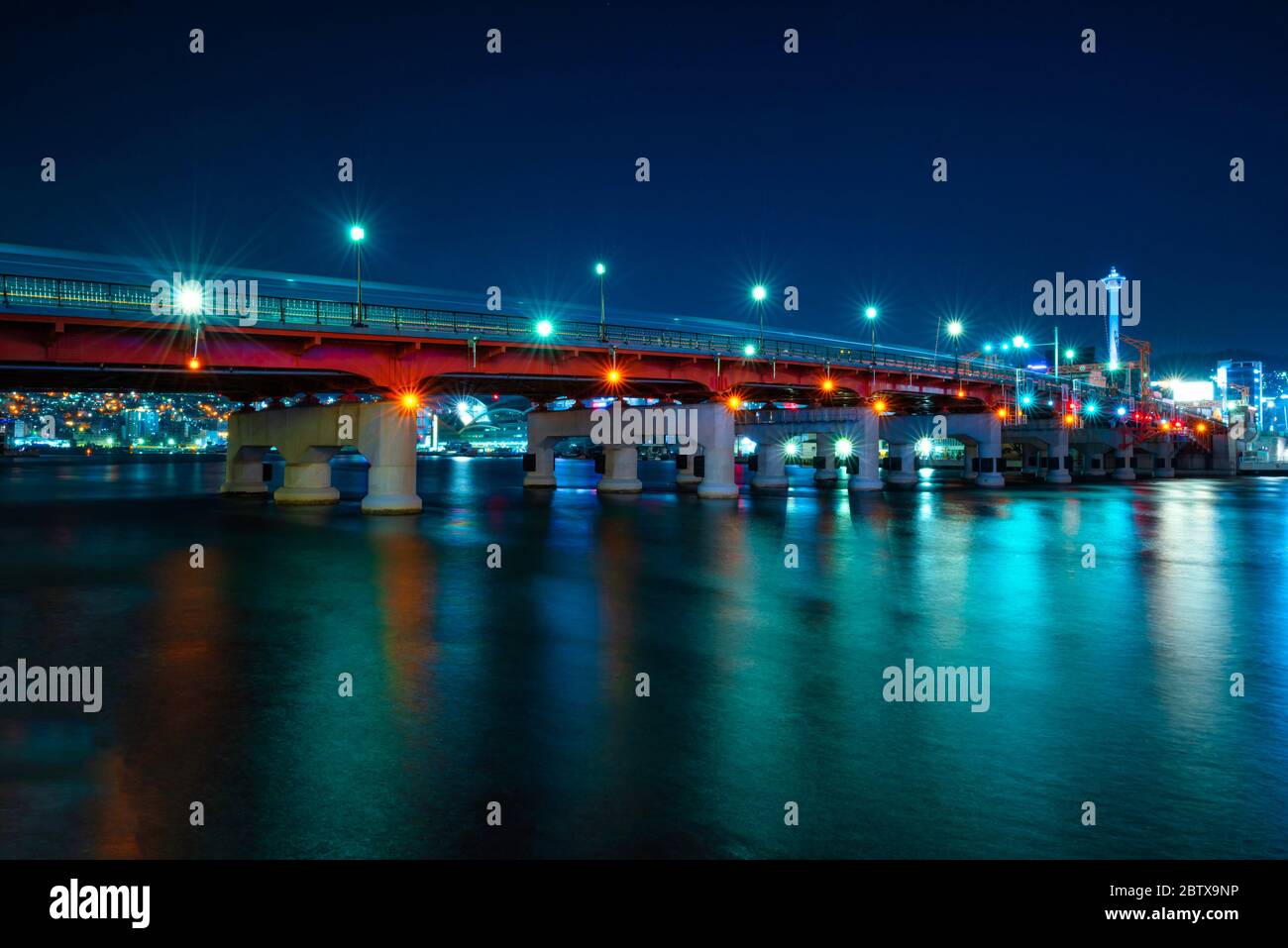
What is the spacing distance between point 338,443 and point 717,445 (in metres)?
28.8

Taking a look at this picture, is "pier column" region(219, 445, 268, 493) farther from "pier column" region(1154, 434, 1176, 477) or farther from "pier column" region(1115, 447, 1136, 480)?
"pier column" region(1154, 434, 1176, 477)

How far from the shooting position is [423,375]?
157 ft

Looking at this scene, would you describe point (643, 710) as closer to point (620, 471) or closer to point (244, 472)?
point (244, 472)

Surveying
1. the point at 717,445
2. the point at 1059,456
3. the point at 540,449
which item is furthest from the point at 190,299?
the point at 1059,456

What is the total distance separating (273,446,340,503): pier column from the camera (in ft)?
169

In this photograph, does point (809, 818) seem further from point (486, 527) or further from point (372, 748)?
point (486, 527)

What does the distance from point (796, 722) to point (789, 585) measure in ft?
38.9

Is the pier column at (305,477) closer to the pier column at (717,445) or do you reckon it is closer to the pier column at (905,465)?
the pier column at (717,445)

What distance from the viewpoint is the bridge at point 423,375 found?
3803cm

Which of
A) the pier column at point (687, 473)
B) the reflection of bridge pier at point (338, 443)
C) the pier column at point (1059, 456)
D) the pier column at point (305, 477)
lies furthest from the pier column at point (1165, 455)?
the pier column at point (305, 477)

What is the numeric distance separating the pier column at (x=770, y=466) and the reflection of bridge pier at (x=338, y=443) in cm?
4480

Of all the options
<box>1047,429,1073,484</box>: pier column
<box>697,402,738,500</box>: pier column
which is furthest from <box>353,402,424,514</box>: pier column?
<box>1047,429,1073,484</box>: pier column

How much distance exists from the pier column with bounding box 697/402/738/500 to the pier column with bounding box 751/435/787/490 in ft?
69.9
